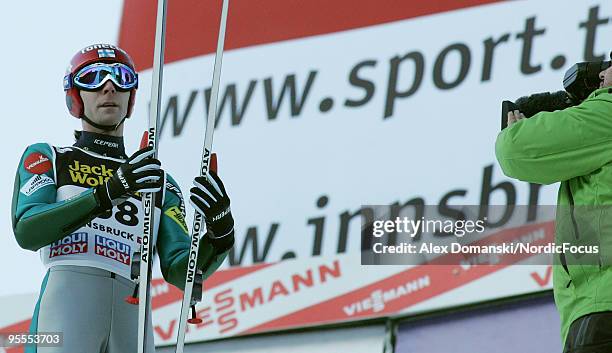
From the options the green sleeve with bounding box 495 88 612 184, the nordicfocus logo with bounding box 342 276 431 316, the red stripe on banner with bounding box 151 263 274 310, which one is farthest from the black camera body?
the red stripe on banner with bounding box 151 263 274 310

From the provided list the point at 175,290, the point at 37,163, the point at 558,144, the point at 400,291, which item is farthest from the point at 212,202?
the point at 175,290

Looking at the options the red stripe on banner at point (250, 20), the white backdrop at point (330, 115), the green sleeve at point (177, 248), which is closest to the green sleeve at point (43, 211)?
the green sleeve at point (177, 248)

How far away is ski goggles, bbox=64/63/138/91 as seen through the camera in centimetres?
230

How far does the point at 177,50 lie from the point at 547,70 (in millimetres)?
1349

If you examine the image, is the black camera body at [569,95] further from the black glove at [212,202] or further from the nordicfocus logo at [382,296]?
the nordicfocus logo at [382,296]

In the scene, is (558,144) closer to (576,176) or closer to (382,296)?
(576,176)

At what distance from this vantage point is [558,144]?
1.89 metres

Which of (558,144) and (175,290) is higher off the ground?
(175,290)

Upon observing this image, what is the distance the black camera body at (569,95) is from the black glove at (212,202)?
54cm

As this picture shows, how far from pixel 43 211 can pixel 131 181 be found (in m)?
0.19

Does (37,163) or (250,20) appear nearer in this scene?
(37,163)

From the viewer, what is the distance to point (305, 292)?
3783mm

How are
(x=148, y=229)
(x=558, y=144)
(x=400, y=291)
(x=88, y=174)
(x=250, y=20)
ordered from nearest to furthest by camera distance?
(x=558, y=144)
(x=148, y=229)
(x=88, y=174)
(x=400, y=291)
(x=250, y=20)

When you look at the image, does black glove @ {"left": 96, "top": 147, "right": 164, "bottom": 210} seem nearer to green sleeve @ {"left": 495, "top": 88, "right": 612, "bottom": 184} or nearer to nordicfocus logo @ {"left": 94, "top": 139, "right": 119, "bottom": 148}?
nordicfocus logo @ {"left": 94, "top": 139, "right": 119, "bottom": 148}
